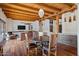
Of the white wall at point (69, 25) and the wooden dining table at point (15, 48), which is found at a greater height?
the white wall at point (69, 25)

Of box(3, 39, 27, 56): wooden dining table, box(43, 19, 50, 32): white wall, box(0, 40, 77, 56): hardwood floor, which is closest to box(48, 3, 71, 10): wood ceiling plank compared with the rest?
box(43, 19, 50, 32): white wall

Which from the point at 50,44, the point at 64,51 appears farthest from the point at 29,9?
the point at 64,51

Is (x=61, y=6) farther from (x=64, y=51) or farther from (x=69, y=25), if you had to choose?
(x=64, y=51)

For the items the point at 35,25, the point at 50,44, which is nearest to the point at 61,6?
the point at 35,25

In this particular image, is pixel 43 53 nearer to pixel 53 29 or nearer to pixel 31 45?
pixel 31 45

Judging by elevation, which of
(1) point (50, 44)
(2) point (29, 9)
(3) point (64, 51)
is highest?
(2) point (29, 9)

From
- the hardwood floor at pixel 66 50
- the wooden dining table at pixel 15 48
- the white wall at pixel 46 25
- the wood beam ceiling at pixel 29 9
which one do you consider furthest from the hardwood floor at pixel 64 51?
the wood beam ceiling at pixel 29 9

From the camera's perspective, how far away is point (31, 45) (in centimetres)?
244

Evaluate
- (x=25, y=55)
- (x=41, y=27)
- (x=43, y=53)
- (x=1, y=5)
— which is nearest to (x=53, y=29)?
(x=41, y=27)

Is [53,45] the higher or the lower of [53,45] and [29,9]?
the lower

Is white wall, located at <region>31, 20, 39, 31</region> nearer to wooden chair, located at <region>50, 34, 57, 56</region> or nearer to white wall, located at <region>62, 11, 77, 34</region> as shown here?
wooden chair, located at <region>50, 34, 57, 56</region>

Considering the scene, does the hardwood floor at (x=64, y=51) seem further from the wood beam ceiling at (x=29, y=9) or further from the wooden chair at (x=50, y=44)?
the wood beam ceiling at (x=29, y=9)

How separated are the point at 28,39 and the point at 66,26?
0.66 m

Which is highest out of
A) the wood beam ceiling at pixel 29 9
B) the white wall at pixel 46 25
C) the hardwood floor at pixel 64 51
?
the wood beam ceiling at pixel 29 9
